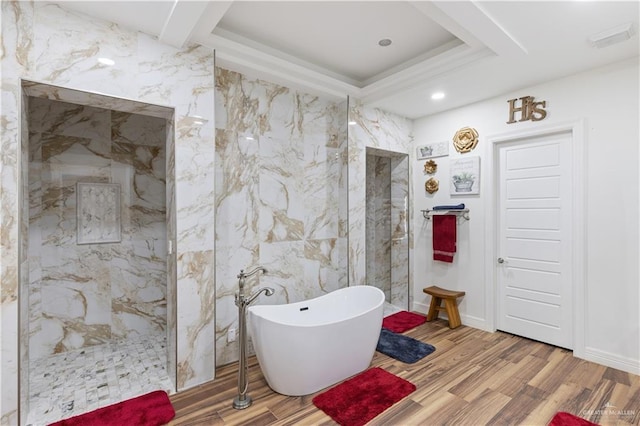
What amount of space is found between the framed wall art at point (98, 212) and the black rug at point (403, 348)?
303cm

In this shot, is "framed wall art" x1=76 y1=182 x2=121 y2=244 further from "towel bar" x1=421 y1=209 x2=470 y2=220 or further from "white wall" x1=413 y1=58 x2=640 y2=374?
"white wall" x1=413 y1=58 x2=640 y2=374

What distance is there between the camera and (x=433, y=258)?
4.08 m

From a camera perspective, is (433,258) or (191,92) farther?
(433,258)

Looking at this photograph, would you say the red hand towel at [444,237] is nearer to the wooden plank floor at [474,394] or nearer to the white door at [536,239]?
the white door at [536,239]

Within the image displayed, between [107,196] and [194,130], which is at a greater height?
[194,130]

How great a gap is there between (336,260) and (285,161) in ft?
4.32

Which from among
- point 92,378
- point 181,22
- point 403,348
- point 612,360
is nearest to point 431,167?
point 403,348

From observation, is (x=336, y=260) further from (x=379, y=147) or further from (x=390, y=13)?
(x=390, y=13)

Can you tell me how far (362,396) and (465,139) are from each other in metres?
3.01

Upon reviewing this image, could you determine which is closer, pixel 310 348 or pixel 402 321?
pixel 310 348

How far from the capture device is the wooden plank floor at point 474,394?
2096 mm

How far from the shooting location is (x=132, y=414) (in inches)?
83.4

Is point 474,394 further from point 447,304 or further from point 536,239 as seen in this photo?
point 536,239

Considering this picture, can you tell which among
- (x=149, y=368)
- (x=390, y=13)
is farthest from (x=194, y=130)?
(x=149, y=368)
